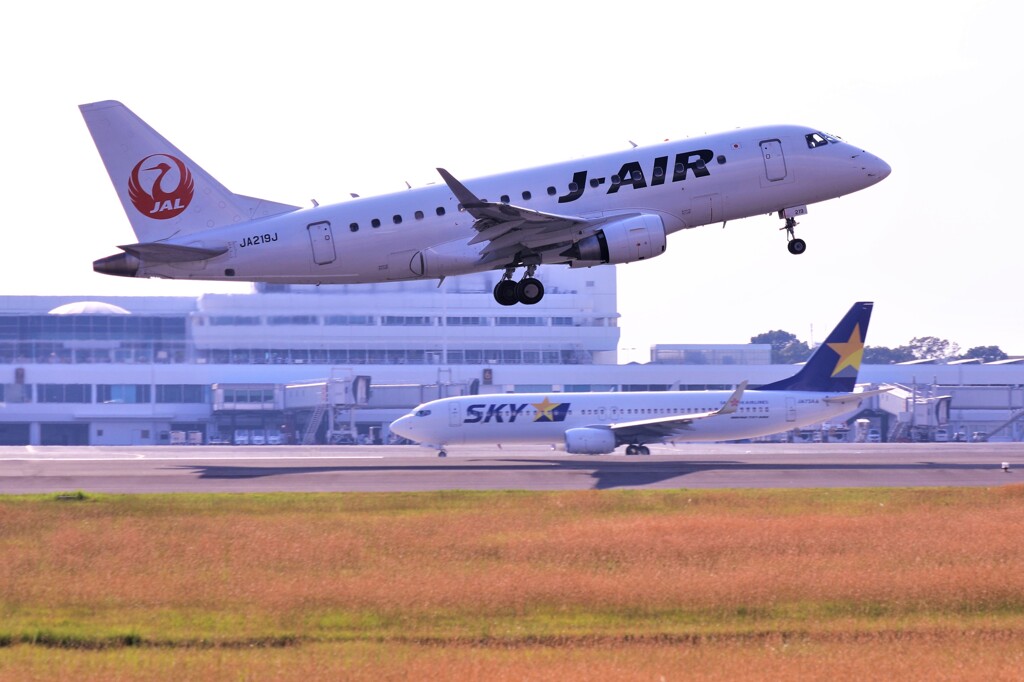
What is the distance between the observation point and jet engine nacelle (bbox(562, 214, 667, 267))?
39812 mm

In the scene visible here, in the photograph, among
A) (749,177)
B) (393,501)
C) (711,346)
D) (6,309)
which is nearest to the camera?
(749,177)

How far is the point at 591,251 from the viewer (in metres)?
40.1

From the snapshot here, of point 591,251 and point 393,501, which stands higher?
point 591,251

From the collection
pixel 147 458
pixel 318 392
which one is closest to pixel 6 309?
pixel 318 392

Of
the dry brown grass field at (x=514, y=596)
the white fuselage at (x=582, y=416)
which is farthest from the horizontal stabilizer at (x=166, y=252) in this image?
the white fuselage at (x=582, y=416)

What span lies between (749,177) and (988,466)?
Answer: 118 feet

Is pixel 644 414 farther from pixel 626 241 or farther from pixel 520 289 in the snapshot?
pixel 626 241

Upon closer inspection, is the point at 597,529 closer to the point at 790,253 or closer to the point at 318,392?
the point at 790,253

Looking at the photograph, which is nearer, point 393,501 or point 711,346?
point 393,501

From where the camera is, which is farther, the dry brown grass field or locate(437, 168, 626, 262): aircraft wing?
locate(437, 168, 626, 262): aircraft wing

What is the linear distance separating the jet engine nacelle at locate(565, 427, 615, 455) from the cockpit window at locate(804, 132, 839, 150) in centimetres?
3933

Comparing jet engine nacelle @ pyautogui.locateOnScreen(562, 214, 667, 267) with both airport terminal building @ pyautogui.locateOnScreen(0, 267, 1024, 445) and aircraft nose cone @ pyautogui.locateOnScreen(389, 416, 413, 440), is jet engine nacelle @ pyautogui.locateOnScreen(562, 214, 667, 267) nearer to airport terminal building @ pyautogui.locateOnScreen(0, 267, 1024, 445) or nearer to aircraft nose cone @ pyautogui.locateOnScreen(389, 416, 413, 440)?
aircraft nose cone @ pyautogui.locateOnScreen(389, 416, 413, 440)

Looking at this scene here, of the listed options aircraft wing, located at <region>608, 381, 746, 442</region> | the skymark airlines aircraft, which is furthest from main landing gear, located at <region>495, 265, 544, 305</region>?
aircraft wing, located at <region>608, 381, 746, 442</region>

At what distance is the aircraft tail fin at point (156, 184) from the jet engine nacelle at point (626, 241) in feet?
32.7
